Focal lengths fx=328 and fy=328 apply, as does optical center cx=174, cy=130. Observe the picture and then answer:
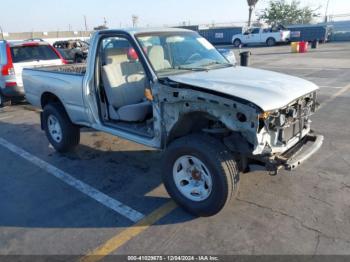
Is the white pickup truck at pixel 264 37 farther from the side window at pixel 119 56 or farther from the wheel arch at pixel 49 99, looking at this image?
the side window at pixel 119 56

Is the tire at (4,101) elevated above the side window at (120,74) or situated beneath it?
situated beneath

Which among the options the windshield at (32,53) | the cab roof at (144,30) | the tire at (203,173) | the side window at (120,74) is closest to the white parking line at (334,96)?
the cab roof at (144,30)

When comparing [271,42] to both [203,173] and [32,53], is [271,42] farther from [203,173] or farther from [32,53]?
[203,173]

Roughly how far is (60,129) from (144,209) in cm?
244

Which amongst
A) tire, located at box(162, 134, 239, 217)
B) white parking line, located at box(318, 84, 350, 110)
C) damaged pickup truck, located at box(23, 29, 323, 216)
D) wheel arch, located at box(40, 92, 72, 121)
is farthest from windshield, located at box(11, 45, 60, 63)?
white parking line, located at box(318, 84, 350, 110)

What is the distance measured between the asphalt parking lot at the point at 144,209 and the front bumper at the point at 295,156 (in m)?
0.45

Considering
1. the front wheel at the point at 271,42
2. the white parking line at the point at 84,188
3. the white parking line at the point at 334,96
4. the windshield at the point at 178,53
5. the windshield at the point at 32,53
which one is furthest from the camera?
the front wheel at the point at 271,42

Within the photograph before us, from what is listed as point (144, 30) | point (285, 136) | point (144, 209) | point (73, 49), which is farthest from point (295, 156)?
point (73, 49)

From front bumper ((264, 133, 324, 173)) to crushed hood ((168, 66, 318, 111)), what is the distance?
1.83ft

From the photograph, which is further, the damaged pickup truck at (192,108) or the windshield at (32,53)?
the windshield at (32,53)

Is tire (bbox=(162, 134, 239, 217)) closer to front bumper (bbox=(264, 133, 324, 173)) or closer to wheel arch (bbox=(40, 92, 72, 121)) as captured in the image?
front bumper (bbox=(264, 133, 324, 173))

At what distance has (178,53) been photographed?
449 cm

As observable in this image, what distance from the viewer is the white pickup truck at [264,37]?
31.4 meters

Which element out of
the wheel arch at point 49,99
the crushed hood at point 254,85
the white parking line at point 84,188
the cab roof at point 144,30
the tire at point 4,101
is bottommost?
the white parking line at point 84,188
